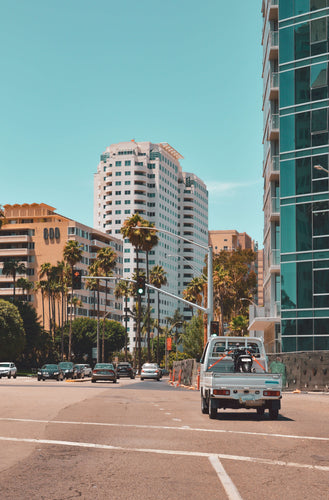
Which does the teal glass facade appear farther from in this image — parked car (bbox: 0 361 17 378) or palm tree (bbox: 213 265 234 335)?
palm tree (bbox: 213 265 234 335)

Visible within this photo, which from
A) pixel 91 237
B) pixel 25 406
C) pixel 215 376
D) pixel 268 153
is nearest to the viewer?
pixel 215 376

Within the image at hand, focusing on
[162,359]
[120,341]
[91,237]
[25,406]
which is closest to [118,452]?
[25,406]

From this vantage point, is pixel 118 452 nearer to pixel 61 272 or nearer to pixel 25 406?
pixel 25 406

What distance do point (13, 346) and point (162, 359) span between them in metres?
84.3

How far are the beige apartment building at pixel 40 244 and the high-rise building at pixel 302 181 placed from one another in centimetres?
9828

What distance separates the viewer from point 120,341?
139m

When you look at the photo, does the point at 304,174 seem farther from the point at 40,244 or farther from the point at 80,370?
the point at 40,244

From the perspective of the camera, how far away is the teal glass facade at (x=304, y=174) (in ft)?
155

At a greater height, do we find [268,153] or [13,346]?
[268,153]

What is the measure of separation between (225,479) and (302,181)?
139ft

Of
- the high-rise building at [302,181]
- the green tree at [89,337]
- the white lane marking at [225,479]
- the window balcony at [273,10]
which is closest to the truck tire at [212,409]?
the white lane marking at [225,479]

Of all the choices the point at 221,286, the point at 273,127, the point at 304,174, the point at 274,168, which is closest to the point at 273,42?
the point at 273,127

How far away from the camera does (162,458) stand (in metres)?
9.97

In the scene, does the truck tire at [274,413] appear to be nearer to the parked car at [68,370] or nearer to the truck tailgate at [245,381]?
the truck tailgate at [245,381]
